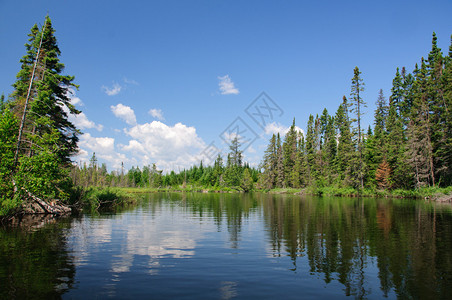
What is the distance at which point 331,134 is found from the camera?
286 feet

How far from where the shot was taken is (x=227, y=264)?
9.66 meters

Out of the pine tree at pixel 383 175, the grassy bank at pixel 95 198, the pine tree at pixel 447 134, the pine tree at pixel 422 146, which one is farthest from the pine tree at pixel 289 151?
the grassy bank at pixel 95 198

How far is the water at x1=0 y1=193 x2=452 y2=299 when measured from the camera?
7.21 meters

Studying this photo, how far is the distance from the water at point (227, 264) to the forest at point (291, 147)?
4825 mm

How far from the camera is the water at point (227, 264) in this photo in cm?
721

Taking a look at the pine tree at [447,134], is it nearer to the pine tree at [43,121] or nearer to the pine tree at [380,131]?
the pine tree at [380,131]

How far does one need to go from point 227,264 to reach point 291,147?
297 ft

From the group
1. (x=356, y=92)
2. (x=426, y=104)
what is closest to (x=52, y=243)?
(x=426, y=104)

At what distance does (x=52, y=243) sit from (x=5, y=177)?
25.0ft

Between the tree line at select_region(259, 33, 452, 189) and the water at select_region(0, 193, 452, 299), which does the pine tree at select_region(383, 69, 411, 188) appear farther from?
the water at select_region(0, 193, 452, 299)

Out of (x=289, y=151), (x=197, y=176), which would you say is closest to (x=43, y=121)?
(x=289, y=151)

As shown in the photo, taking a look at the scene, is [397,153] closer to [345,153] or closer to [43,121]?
[345,153]

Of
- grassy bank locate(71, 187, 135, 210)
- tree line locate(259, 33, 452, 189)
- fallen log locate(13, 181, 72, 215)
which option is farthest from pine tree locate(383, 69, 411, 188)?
fallen log locate(13, 181, 72, 215)

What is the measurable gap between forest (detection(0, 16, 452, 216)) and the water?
4825mm
